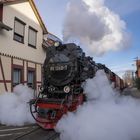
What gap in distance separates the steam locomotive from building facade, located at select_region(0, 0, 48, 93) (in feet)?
13.6

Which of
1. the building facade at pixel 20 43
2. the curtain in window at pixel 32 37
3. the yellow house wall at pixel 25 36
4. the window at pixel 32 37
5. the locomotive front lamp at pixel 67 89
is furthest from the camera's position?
the curtain in window at pixel 32 37

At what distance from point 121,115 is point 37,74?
10.8 metres

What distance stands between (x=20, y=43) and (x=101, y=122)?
31.5ft

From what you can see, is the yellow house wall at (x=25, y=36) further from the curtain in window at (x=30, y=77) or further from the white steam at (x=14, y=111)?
the white steam at (x=14, y=111)

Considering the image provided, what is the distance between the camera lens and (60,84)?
10.1 metres

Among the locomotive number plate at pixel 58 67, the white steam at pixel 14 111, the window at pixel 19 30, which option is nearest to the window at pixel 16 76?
the window at pixel 19 30

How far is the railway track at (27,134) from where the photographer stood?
7891 mm

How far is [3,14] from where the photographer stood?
14.2m

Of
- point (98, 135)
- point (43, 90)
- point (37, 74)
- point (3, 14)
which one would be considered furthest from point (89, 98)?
point (37, 74)

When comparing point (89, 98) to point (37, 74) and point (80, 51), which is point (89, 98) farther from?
point (37, 74)

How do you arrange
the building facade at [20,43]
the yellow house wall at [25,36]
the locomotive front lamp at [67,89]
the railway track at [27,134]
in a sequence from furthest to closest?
the yellow house wall at [25,36] < the building facade at [20,43] < the locomotive front lamp at [67,89] < the railway track at [27,134]

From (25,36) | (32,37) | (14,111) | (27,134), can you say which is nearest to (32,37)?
(32,37)

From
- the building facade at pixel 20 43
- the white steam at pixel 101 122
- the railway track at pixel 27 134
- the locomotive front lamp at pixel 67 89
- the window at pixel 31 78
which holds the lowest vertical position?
the railway track at pixel 27 134

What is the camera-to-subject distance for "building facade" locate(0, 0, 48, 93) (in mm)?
14109
